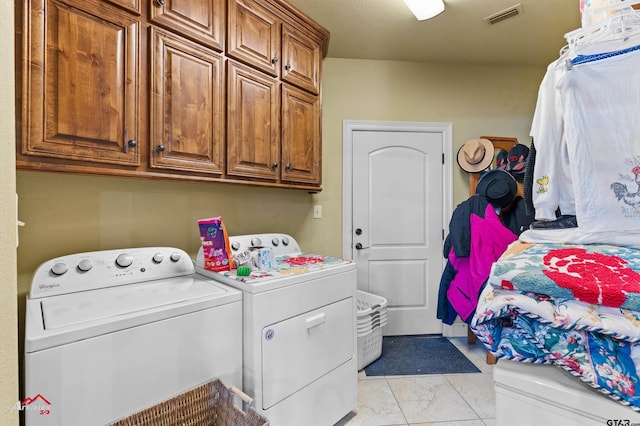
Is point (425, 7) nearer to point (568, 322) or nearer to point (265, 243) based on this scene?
point (265, 243)

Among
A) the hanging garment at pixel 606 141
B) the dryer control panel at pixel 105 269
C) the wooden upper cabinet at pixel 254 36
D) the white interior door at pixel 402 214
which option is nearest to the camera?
the hanging garment at pixel 606 141

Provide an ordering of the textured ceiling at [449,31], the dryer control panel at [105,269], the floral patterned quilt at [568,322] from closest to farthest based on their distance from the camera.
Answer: the floral patterned quilt at [568,322] → the dryer control panel at [105,269] → the textured ceiling at [449,31]

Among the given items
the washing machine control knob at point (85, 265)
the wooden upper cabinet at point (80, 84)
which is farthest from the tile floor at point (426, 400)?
the wooden upper cabinet at point (80, 84)

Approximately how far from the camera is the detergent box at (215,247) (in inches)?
57.4

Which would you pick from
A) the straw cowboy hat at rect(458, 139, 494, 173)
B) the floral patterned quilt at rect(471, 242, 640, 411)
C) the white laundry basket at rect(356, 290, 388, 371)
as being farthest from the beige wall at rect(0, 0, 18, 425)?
the straw cowboy hat at rect(458, 139, 494, 173)

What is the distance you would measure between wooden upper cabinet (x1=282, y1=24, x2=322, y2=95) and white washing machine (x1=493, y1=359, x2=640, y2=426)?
1.89m

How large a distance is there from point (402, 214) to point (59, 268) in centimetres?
249

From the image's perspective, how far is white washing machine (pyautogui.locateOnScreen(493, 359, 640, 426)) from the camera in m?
0.59

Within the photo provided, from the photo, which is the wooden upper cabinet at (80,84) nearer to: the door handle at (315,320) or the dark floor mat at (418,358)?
the door handle at (315,320)

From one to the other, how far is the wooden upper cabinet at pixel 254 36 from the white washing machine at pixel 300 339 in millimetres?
1193

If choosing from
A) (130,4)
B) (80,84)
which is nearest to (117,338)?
(80,84)

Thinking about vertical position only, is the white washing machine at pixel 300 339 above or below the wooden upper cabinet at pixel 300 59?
below

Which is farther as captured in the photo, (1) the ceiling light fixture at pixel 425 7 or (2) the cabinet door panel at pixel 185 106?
(1) the ceiling light fixture at pixel 425 7

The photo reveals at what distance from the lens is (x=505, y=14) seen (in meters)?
2.01
